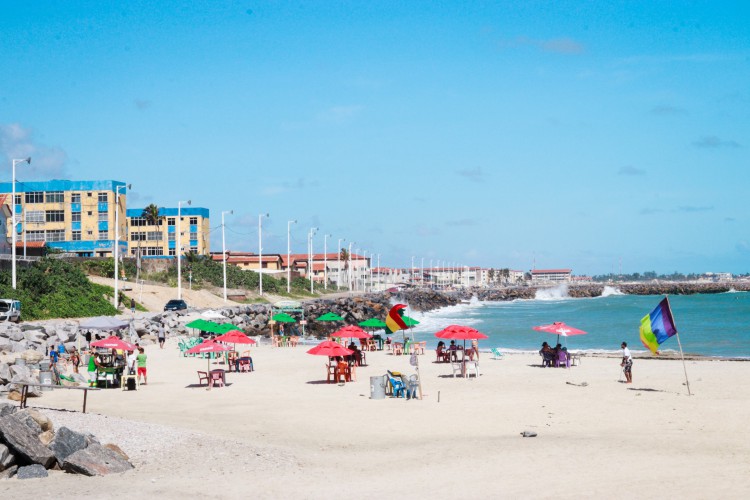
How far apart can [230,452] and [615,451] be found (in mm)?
7030

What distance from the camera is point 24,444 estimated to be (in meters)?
13.7

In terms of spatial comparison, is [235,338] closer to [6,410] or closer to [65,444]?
[6,410]

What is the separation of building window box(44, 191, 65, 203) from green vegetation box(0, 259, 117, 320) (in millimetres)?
37838

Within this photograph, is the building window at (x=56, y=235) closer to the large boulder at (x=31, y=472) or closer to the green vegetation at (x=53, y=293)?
the green vegetation at (x=53, y=293)

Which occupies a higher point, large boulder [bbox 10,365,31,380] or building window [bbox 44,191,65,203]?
building window [bbox 44,191,65,203]

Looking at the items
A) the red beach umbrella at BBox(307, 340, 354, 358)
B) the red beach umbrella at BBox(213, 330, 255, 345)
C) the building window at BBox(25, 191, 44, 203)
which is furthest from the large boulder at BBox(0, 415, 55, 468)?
the building window at BBox(25, 191, 44, 203)

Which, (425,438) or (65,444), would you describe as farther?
(425,438)

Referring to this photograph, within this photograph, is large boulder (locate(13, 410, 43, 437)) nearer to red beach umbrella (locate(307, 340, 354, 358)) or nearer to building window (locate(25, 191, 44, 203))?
red beach umbrella (locate(307, 340, 354, 358))

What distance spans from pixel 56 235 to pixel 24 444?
83975 mm

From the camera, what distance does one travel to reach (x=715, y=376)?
91.4 feet

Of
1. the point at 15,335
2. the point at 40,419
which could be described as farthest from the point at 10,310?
the point at 40,419

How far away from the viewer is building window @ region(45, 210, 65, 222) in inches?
3629

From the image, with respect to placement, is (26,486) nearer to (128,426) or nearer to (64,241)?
(128,426)

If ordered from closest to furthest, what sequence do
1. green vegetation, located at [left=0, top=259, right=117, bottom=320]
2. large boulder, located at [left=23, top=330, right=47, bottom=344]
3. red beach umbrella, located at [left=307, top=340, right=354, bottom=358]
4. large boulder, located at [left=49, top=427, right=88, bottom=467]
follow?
large boulder, located at [left=49, top=427, right=88, bottom=467] < red beach umbrella, located at [left=307, top=340, right=354, bottom=358] < large boulder, located at [left=23, top=330, right=47, bottom=344] < green vegetation, located at [left=0, top=259, right=117, bottom=320]
